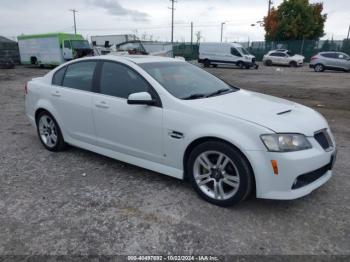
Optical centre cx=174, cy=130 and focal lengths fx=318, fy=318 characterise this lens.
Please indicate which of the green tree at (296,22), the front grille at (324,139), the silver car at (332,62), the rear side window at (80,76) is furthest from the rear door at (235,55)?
the front grille at (324,139)

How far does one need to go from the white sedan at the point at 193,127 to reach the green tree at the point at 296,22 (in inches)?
1588

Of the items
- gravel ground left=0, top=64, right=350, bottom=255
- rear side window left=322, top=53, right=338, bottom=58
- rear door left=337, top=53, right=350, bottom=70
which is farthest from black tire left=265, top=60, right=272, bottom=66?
gravel ground left=0, top=64, right=350, bottom=255

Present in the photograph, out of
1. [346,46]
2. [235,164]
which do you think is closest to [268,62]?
[346,46]

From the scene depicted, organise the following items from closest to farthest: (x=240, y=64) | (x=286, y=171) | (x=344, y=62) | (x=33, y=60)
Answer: (x=286, y=171)
(x=344, y=62)
(x=33, y=60)
(x=240, y=64)

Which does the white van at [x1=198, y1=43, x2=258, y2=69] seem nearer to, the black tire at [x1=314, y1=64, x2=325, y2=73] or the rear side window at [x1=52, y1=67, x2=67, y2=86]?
the black tire at [x1=314, y1=64, x2=325, y2=73]

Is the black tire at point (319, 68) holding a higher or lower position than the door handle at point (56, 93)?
lower

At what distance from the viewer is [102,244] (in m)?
2.78

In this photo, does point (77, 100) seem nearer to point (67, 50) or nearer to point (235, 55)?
point (67, 50)

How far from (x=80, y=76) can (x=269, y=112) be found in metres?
2.74

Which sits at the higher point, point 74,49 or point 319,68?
point 74,49

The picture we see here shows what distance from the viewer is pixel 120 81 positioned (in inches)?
→ 161

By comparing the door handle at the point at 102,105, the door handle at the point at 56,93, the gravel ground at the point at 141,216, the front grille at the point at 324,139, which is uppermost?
the door handle at the point at 56,93

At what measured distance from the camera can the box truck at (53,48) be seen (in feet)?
80.2

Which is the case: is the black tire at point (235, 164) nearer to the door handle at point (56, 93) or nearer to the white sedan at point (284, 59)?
the door handle at point (56, 93)
